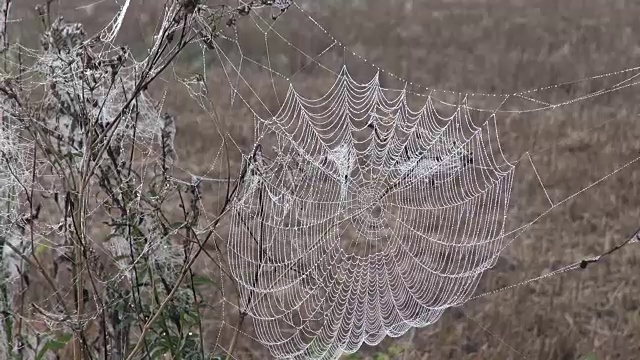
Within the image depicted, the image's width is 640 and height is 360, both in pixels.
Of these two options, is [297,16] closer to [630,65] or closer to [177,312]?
[630,65]

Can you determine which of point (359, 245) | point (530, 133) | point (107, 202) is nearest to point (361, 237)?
point (359, 245)

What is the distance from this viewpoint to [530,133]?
6.53 m

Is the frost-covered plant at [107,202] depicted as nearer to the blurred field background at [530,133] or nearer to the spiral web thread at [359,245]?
the blurred field background at [530,133]

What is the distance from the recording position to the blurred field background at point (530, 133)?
3.71 m

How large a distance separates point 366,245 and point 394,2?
7.93 m

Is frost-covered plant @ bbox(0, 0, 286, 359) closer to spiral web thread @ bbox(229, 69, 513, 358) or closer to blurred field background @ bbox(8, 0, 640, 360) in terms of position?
blurred field background @ bbox(8, 0, 640, 360)

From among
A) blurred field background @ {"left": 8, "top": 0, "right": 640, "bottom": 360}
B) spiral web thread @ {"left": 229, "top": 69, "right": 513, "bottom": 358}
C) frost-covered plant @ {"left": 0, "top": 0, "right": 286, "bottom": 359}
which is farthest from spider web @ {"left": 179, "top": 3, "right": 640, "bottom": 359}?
frost-covered plant @ {"left": 0, "top": 0, "right": 286, "bottom": 359}

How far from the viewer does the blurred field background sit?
12.2 feet

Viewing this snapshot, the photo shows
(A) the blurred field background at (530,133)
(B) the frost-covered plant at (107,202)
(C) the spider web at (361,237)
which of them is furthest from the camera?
(A) the blurred field background at (530,133)

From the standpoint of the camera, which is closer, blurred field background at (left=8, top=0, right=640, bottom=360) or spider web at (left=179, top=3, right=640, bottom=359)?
spider web at (left=179, top=3, right=640, bottom=359)

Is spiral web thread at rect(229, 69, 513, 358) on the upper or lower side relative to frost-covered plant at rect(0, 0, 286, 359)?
upper

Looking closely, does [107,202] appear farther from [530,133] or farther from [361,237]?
[530,133]

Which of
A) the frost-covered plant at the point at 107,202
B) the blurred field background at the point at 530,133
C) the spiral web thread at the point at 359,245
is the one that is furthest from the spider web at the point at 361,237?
the frost-covered plant at the point at 107,202

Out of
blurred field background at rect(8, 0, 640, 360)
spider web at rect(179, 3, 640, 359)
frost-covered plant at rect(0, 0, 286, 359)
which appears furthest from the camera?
blurred field background at rect(8, 0, 640, 360)
